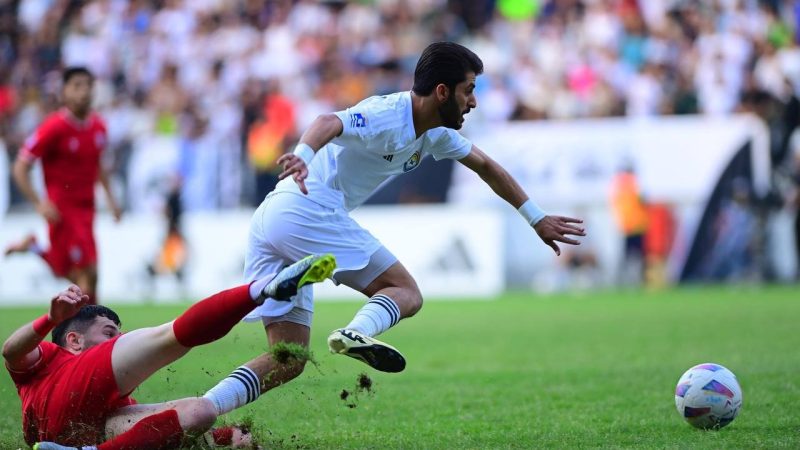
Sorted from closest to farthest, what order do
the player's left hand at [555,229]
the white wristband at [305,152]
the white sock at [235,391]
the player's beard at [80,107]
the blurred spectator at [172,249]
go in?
the white wristband at [305,152]
the white sock at [235,391]
the player's left hand at [555,229]
the player's beard at [80,107]
the blurred spectator at [172,249]

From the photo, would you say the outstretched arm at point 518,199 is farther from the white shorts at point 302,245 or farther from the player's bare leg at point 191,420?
the player's bare leg at point 191,420

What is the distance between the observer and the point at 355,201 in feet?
22.0

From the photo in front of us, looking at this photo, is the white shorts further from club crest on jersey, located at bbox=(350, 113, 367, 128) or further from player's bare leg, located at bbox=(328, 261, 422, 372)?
club crest on jersey, located at bbox=(350, 113, 367, 128)

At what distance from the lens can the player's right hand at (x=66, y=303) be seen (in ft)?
17.8

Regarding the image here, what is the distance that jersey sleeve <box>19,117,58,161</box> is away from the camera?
11406 mm

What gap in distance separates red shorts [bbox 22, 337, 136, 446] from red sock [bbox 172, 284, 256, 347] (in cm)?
42

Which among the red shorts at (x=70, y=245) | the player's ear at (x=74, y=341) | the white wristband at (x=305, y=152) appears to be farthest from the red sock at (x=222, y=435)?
the red shorts at (x=70, y=245)

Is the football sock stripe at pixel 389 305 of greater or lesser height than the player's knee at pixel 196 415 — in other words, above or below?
above

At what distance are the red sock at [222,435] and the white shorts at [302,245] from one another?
690 millimetres

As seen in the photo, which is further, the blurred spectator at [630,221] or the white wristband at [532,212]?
the blurred spectator at [630,221]

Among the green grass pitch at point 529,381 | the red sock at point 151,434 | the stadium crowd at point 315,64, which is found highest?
the stadium crowd at point 315,64

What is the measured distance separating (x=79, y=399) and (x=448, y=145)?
2548 millimetres

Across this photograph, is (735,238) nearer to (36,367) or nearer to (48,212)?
(48,212)

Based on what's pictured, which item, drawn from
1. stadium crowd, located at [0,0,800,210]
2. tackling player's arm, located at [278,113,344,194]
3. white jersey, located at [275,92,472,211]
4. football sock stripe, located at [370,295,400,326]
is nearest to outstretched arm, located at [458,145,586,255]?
white jersey, located at [275,92,472,211]
